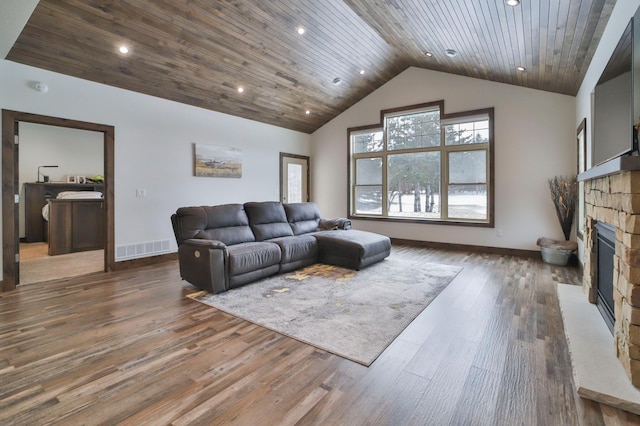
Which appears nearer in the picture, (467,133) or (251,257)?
(251,257)

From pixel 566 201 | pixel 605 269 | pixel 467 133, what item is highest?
pixel 467 133

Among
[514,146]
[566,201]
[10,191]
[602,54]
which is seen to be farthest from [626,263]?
[10,191]

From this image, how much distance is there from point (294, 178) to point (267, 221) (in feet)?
10.3

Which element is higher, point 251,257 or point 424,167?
point 424,167

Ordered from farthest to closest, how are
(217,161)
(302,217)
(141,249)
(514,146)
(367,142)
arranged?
(367,142), (217,161), (514,146), (302,217), (141,249)

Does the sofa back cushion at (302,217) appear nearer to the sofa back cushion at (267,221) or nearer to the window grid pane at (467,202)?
the sofa back cushion at (267,221)

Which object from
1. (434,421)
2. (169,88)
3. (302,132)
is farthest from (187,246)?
(302,132)

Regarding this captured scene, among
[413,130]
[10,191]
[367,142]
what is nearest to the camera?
[10,191]

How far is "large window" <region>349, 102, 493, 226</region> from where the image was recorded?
5.86 metres

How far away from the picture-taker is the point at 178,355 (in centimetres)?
219

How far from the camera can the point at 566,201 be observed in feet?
16.0

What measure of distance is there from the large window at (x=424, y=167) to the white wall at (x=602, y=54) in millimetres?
1430

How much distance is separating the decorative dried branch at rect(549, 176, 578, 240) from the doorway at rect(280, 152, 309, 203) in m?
5.16

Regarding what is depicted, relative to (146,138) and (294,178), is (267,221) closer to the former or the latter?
(146,138)
